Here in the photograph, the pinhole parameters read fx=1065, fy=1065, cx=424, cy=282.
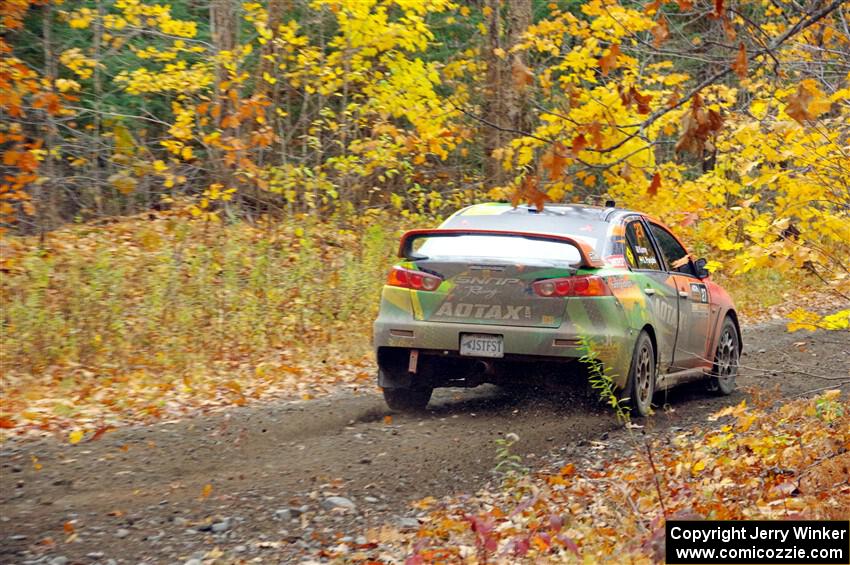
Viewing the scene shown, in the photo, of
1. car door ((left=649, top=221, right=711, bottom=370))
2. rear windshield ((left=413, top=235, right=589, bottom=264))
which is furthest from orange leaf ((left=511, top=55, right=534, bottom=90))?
car door ((left=649, top=221, right=711, bottom=370))

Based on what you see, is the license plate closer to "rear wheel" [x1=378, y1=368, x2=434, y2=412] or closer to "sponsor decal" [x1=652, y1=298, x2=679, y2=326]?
"rear wheel" [x1=378, y1=368, x2=434, y2=412]

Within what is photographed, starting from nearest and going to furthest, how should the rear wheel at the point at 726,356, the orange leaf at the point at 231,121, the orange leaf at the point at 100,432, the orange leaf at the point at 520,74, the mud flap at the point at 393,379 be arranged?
the orange leaf at the point at 520,74 < the orange leaf at the point at 100,432 < the mud flap at the point at 393,379 < the rear wheel at the point at 726,356 < the orange leaf at the point at 231,121

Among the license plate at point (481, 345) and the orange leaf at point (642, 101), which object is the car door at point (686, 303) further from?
the orange leaf at point (642, 101)

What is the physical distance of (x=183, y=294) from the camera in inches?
544

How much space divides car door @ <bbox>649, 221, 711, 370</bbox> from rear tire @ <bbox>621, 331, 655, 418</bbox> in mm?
748

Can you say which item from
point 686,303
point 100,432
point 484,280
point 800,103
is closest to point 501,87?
point 686,303

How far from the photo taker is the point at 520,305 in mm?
8609

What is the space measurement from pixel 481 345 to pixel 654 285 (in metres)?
1.91

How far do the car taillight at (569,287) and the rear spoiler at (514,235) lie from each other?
0.43 ft

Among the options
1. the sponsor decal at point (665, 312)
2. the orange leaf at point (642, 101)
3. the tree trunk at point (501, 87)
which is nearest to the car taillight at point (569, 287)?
the sponsor decal at point (665, 312)

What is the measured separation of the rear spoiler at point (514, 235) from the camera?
339 inches

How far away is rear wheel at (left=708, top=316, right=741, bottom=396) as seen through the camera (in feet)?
35.4

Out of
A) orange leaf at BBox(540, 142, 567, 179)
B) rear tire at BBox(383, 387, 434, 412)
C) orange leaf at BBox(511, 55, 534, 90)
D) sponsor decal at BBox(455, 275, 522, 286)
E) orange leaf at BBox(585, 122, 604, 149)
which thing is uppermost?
orange leaf at BBox(511, 55, 534, 90)

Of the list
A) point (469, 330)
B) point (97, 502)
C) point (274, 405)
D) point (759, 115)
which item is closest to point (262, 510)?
point (97, 502)
